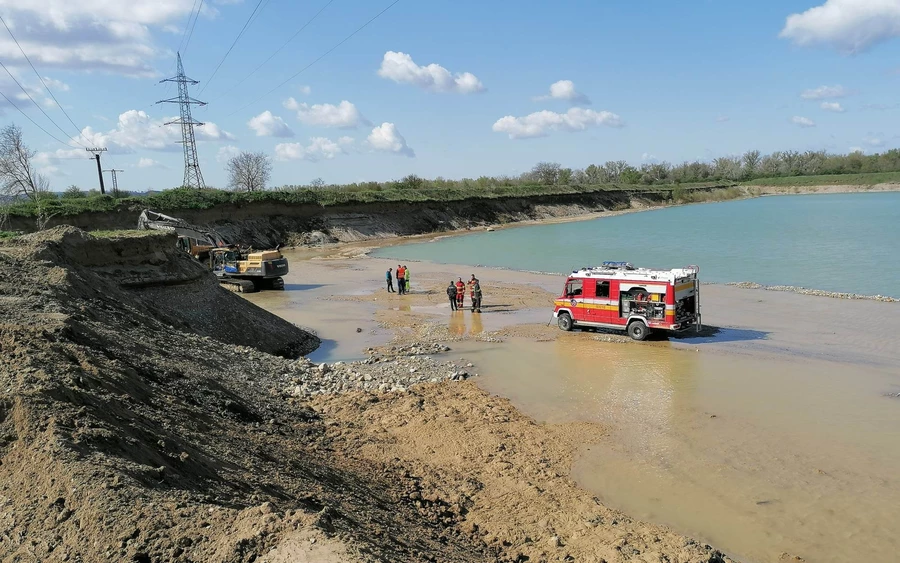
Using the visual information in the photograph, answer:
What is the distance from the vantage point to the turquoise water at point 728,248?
36656mm

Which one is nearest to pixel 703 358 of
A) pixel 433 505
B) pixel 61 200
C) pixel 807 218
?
pixel 433 505

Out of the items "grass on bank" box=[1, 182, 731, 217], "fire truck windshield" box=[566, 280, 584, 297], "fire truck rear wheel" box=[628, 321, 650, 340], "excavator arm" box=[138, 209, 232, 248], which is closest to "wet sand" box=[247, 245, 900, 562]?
"fire truck rear wheel" box=[628, 321, 650, 340]

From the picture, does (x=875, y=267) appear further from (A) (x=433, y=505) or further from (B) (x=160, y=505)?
Result: (B) (x=160, y=505)

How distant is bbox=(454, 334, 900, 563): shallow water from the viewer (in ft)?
30.2

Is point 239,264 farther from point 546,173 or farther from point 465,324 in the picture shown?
point 546,173

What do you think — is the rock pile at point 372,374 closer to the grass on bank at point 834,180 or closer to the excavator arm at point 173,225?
the excavator arm at point 173,225

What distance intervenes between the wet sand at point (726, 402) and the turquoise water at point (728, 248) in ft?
30.6

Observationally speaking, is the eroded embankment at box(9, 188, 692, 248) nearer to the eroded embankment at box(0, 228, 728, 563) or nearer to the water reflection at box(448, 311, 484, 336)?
the water reflection at box(448, 311, 484, 336)

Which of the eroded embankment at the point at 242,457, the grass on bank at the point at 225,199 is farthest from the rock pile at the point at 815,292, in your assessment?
the grass on bank at the point at 225,199

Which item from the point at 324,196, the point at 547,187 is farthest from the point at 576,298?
the point at 547,187

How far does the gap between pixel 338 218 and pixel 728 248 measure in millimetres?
40818

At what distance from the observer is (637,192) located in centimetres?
12000

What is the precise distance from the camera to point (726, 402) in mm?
14477

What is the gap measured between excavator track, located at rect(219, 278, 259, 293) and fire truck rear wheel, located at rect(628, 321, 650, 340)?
20.4 m
